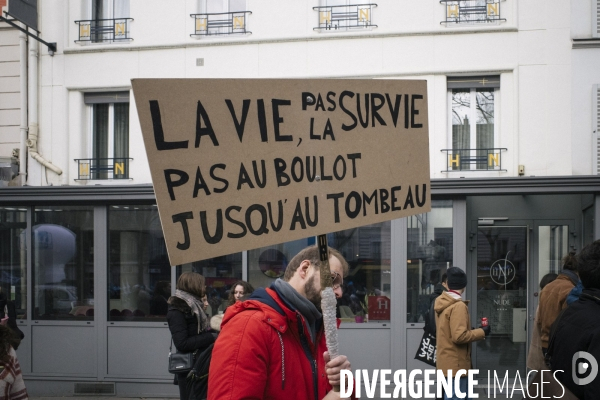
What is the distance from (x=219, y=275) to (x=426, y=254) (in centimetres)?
327


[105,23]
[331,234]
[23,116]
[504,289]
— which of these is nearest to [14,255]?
[23,116]

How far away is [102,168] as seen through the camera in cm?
1204

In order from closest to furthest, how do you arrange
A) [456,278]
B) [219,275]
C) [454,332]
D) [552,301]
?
[552,301] < [454,332] < [456,278] < [219,275]

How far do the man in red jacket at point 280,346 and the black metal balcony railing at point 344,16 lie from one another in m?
8.62

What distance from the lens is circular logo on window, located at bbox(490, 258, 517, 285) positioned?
40.1 feet

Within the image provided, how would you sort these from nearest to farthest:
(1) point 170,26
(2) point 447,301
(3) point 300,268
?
(3) point 300,268, (2) point 447,301, (1) point 170,26

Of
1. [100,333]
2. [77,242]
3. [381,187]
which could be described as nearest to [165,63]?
[77,242]

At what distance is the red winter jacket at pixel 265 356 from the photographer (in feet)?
9.75

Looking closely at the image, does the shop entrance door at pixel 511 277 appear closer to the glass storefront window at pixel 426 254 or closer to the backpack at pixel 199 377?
the glass storefront window at pixel 426 254

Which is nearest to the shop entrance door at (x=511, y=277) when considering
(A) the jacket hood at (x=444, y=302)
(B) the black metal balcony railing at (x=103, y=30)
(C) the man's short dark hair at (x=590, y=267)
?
(A) the jacket hood at (x=444, y=302)

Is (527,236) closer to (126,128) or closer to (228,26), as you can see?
(228,26)

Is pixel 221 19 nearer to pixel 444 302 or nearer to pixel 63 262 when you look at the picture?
pixel 63 262

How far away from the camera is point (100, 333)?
1172cm

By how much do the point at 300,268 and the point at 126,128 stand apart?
9353 mm
